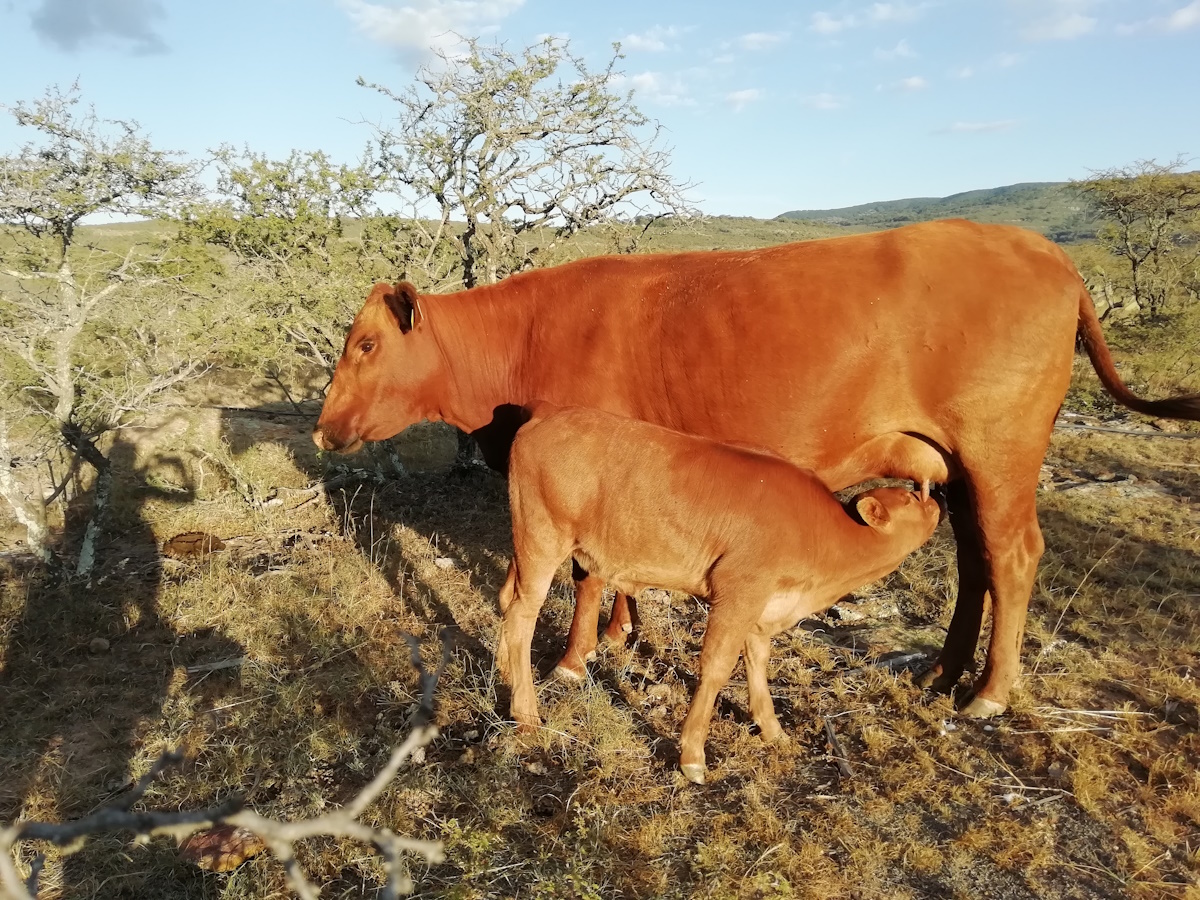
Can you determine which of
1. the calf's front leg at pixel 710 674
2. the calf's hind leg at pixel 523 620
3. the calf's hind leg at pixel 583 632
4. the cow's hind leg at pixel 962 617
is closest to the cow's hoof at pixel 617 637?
the calf's hind leg at pixel 583 632

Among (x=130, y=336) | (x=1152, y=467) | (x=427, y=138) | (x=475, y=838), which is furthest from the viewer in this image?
(x=1152, y=467)

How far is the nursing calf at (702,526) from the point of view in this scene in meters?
3.68

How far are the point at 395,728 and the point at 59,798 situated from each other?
1624mm

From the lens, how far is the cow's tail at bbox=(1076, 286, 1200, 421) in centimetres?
395

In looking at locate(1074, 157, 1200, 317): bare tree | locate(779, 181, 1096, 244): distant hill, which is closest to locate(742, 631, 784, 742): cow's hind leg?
locate(1074, 157, 1200, 317): bare tree

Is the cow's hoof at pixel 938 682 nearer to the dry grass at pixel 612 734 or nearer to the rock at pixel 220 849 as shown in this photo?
the dry grass at pixel 612 734

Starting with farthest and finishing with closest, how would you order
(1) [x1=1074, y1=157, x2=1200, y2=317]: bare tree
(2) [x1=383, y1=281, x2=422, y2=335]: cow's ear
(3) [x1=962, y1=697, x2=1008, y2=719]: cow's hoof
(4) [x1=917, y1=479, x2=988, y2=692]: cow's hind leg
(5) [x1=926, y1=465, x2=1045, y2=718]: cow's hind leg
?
1. (1) [x1=1074, y1=157, x2=1200, y2=317]: bare tree
2. (2) [x1=383, y1=281, x2=422, y2=335]: cow's ear
3. (4) [x1=917, y1=479, x2=988, y2=692]: cow's hind leg
4. (3) [x1=962, y1=697, x2=1008, y2=719]: cow's hoof
5. (5) [x1=926, y1=465, x2=1045, y2=718]: cow's hind leg

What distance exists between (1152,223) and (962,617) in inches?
779

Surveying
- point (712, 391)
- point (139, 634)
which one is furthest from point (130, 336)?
point (712, 391)

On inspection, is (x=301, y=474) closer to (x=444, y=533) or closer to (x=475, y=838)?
(x=444, y=533)

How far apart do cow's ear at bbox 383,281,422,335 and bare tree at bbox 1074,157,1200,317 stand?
63.6 feet

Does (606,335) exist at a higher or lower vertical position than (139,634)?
higher

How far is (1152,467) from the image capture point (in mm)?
8336

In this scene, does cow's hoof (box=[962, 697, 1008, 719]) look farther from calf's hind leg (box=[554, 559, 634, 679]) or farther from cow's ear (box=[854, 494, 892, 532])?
calf's hind leg (box=[554, 559, 634, 679])
